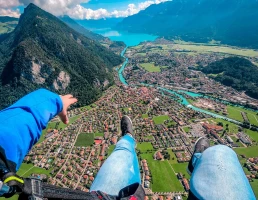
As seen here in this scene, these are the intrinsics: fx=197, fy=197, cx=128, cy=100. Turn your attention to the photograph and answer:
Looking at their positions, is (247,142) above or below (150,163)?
above

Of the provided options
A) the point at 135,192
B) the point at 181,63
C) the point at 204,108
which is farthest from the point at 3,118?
the point at 181,63

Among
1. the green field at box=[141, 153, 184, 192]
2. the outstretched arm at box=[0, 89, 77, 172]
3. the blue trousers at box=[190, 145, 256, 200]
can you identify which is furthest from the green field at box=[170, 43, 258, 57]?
the outstretched arm at box=[0, 89, 77, 172]

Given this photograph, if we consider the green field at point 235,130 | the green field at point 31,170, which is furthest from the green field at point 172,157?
the green field at point 31,170

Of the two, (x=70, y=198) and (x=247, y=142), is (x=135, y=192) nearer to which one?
(x=70, y=198)

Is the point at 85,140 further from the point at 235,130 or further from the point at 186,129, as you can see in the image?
the point at 235,130

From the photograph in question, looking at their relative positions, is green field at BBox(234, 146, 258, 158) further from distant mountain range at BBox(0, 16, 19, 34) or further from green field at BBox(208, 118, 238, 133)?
distant mountain range at BBox(0, 16, 19, 34)
